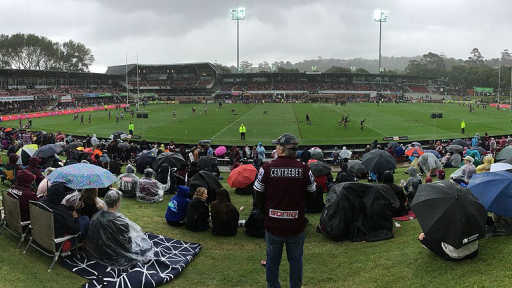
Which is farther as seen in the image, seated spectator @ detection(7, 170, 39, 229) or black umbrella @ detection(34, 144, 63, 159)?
black umbrella @ detection(34, 144, 63, 159)

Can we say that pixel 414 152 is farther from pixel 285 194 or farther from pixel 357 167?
pixel 285 194

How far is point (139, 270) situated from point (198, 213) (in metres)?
2.48

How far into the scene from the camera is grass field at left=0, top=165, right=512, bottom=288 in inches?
211

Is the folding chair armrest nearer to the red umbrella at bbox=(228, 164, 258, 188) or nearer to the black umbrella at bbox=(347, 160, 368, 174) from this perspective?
the red umbrella at bbox=(228, 164, 258, 188)

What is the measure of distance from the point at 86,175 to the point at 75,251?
1682mm

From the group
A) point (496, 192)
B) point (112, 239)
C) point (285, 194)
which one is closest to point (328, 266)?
point (285, 194)

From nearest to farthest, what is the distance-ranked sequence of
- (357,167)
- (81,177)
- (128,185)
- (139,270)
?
(139,270), (81,177), (128,185), (357,167)

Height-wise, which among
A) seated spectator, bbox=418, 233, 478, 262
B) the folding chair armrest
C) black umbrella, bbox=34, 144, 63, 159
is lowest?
the folding chair armrest

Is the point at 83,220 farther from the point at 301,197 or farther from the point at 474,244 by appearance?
the point at 474,244

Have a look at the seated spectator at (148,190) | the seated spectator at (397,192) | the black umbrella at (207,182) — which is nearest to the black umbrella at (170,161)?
the seated spectator at (148,190)

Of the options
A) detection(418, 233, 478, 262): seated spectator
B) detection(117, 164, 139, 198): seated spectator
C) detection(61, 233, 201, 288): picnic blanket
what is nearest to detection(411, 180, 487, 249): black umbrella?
detection(418, 233, 478, 262): seated spectator

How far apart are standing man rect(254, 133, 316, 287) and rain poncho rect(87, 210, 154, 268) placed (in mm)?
3192

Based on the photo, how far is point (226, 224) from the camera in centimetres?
827

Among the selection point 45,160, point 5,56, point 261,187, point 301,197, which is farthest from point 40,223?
point 5,56
